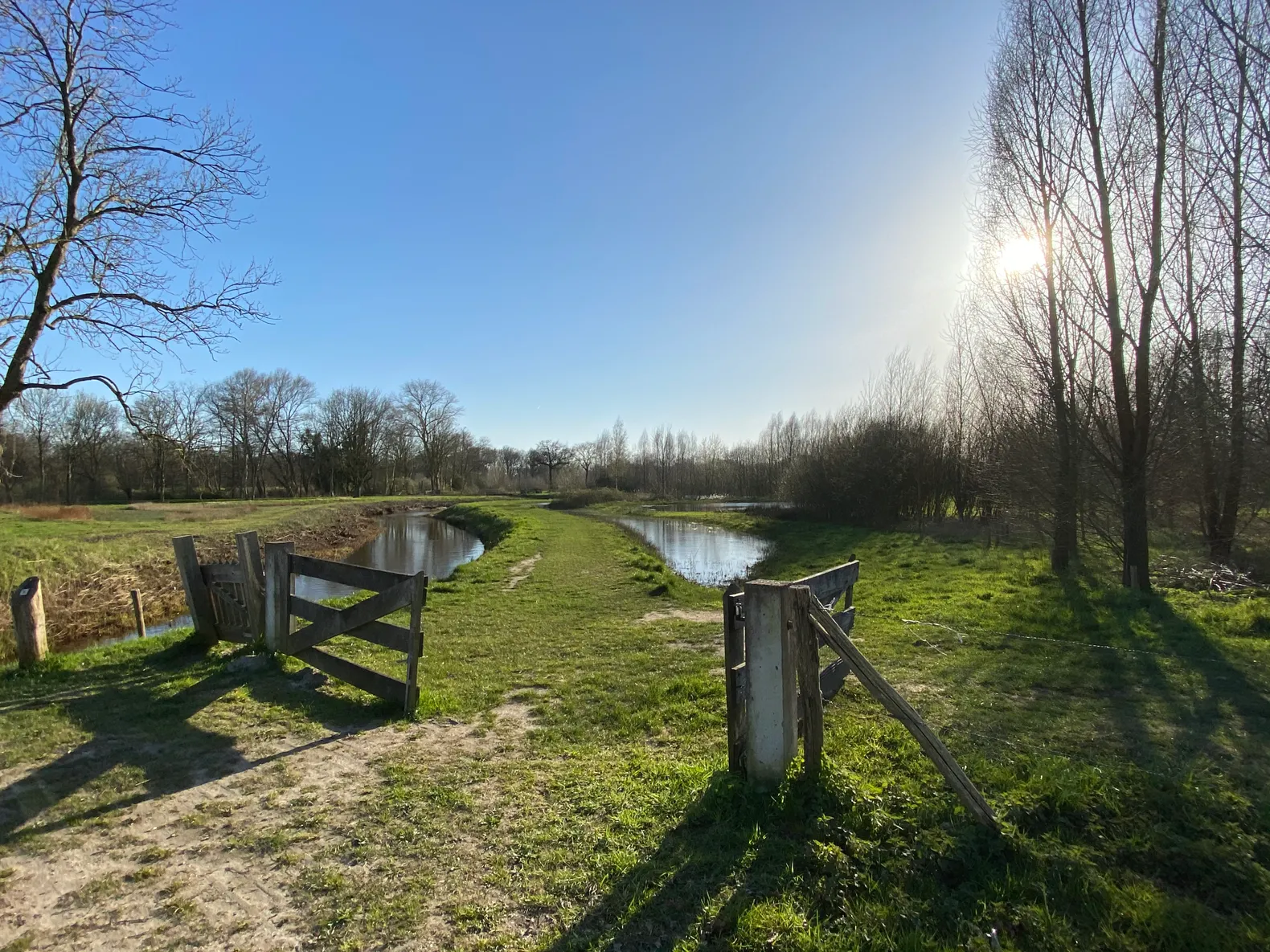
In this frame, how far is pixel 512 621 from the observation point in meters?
10.6

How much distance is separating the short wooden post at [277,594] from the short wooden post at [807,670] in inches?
227

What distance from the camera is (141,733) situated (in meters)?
5.14

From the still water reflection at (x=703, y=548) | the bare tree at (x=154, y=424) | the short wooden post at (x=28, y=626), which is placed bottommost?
the still water reflection at (x=703, y=548)

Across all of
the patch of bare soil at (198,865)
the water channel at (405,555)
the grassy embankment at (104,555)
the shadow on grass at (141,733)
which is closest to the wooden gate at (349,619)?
the shadow on grass at (141,733)

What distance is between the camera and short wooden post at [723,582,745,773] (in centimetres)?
376

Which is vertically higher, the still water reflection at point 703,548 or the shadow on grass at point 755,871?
the shadow on grass at point 755,871

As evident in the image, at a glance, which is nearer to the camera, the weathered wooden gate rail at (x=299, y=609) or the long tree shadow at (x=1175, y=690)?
the long tree shadow at (x=1175, y=690)

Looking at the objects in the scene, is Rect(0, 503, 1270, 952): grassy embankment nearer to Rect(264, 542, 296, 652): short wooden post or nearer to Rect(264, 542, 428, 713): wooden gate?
Rect(264, 542, 428, 713): wooden gate

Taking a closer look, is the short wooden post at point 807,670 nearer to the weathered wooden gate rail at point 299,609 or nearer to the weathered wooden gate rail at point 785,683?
the weathered wooden gate rail at point 785,683

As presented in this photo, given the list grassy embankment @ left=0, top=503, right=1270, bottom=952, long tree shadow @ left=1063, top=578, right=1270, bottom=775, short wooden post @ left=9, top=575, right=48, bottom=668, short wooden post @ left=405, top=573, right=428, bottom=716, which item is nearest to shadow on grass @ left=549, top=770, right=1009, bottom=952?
grassy embankment @ left=0, top=503, right=1270, bottom=952

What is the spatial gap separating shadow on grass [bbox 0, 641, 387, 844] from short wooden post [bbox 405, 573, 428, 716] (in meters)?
0.27

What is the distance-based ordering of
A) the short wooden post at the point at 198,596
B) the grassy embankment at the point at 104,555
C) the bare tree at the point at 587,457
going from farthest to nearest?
the bare tree at the point at 587,457, the grassy embankment at the point at 104,555, the short wooden post at the point at 198,596

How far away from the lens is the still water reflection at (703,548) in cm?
2002

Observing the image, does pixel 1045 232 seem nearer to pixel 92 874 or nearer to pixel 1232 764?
pixel 1232 764
